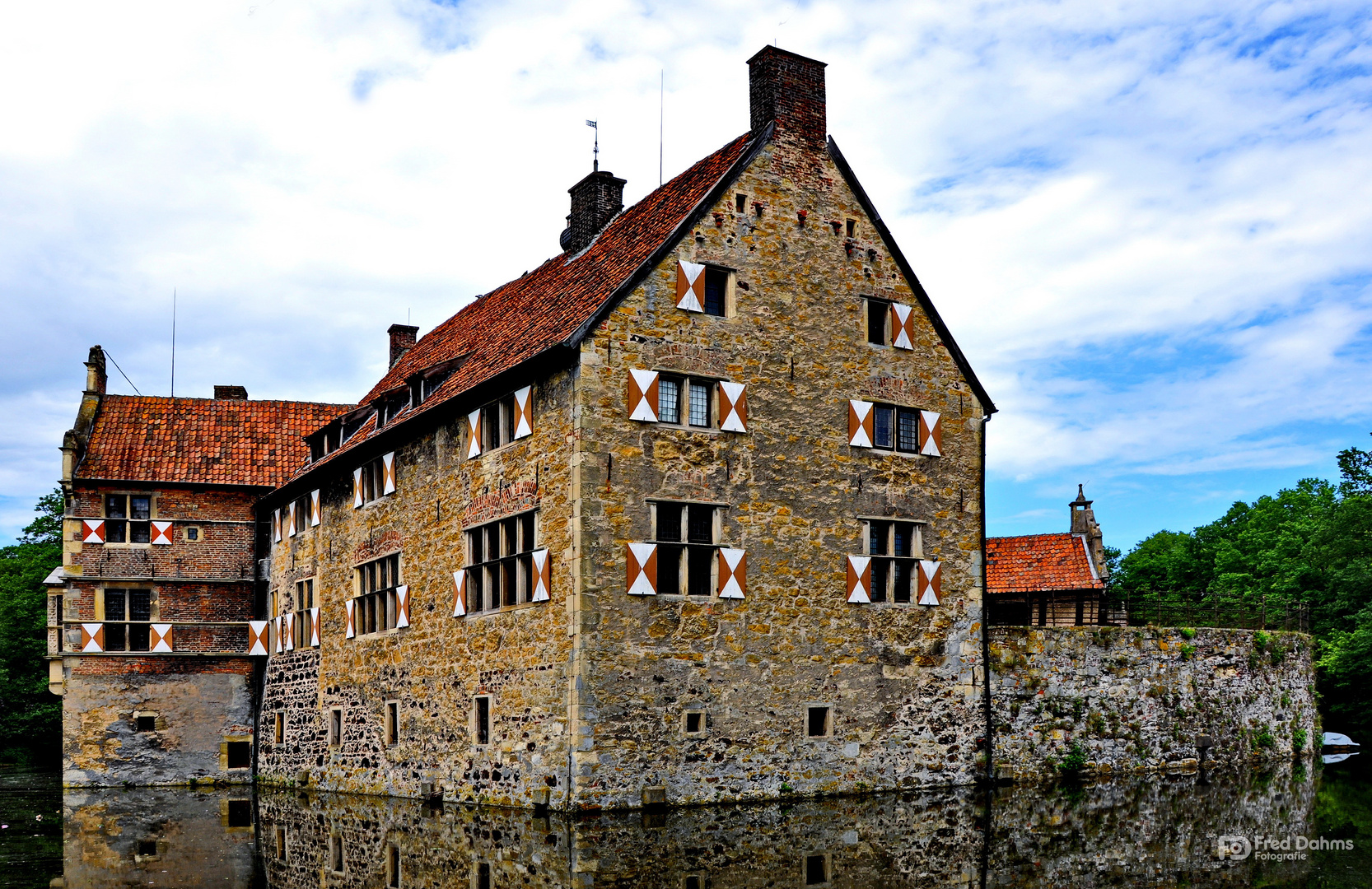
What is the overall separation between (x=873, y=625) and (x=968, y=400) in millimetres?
4928

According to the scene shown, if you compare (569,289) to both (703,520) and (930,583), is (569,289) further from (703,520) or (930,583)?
(930,583)

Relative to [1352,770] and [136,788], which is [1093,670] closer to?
[1352,770]

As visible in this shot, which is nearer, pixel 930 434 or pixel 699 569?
pixel 699 569

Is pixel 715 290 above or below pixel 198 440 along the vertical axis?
above

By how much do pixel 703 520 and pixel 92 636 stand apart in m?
18.7

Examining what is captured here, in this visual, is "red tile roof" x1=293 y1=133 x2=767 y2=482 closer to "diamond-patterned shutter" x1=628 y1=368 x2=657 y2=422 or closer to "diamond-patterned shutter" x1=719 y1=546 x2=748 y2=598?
"diamond-patterned shutter" x1=628 y1=368 x2=657 y2=422

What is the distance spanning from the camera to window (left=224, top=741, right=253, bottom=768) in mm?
32219

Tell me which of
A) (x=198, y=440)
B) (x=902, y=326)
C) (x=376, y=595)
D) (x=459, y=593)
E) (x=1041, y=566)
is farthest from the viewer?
(x=1041, y=566)

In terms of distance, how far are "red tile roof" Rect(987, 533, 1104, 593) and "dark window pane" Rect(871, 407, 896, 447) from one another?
16.2 m

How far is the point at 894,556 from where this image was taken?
22.8 meters

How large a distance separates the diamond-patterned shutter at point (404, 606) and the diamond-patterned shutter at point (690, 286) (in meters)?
8.11

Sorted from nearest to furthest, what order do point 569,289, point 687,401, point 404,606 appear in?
point 687,401
point 569,289
point 404,606

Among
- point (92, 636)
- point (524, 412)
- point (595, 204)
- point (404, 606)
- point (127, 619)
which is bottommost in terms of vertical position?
point (92, 636)

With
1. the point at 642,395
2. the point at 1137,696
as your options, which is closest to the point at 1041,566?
the point at 1137,696
